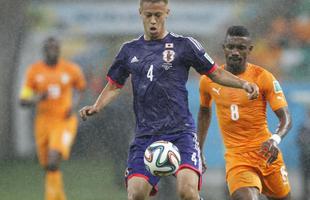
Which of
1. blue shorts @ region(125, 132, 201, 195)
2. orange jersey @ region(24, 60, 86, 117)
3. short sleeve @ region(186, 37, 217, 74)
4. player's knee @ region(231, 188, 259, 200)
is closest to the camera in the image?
blue shorts @ region(125, 132, 201, 195)

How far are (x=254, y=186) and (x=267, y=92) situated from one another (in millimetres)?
835

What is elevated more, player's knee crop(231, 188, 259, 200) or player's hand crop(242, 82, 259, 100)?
player's hand crop(242, 82, 259, 100)

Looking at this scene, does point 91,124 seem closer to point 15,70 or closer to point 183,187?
point 15,70

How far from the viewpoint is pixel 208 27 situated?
17016mm

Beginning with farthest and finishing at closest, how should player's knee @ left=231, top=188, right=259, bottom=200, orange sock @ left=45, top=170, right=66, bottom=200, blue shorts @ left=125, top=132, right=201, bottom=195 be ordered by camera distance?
1. orange sock @ left=45, top=170, right=66, bottom=200
2. player's knee @ left=231, top=188, right=259, bottom=200
3. blue shorts @ left=125, top=132, right=201, bottom=195

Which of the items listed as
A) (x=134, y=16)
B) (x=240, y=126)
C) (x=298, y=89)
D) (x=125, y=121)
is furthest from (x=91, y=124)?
(x=240, y=126)

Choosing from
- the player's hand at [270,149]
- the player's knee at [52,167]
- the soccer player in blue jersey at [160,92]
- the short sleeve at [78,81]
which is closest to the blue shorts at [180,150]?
the soccer player in blue jersey at [160,92]

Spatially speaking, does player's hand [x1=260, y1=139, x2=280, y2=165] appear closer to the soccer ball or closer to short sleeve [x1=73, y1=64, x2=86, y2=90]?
the soccer ball

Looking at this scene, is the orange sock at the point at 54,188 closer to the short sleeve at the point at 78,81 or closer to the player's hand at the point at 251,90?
the short sleeve at the point at 78,81

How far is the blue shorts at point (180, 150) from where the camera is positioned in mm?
9094

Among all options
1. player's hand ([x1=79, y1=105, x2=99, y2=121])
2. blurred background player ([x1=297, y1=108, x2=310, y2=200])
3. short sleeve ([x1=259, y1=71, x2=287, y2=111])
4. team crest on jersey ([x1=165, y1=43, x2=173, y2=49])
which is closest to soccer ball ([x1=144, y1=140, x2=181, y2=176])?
player's hand ([x1=79, y1=105, x2=99, y2=121])

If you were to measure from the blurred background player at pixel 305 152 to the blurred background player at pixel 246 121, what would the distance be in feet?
15.4

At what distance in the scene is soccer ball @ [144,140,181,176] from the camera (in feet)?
29.2

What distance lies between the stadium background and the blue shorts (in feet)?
17.8
